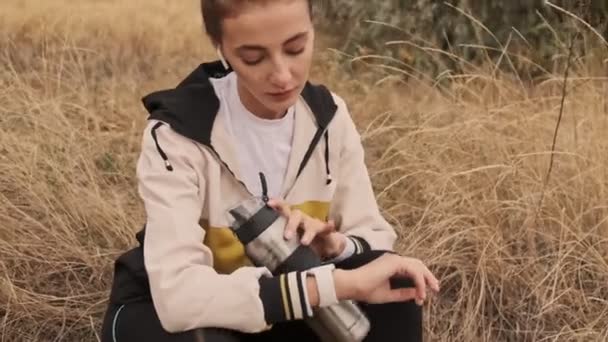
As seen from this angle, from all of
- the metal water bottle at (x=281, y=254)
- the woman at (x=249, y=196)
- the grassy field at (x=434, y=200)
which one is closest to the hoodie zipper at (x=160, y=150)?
the woman at (x=249, y=196)

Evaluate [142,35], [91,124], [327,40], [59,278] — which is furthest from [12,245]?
[327,40]

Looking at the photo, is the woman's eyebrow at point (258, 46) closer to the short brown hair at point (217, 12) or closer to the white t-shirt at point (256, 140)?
the short brown hair at point (217, 12)

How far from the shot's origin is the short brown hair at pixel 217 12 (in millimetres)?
1962

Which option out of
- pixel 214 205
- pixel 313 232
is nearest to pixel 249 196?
pixel 214 205

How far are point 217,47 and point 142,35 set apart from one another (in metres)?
2.55

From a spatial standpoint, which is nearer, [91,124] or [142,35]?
[91,124]

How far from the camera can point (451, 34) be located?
A: 457cm

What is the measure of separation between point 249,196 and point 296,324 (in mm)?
251

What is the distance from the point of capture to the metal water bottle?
193 centimetres

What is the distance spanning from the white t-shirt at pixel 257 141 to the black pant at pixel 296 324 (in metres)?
0.12

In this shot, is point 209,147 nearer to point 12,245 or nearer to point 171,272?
point 171,272

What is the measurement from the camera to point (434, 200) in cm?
316

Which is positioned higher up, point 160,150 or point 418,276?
point 160,150

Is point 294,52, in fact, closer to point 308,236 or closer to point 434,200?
point 308,236
